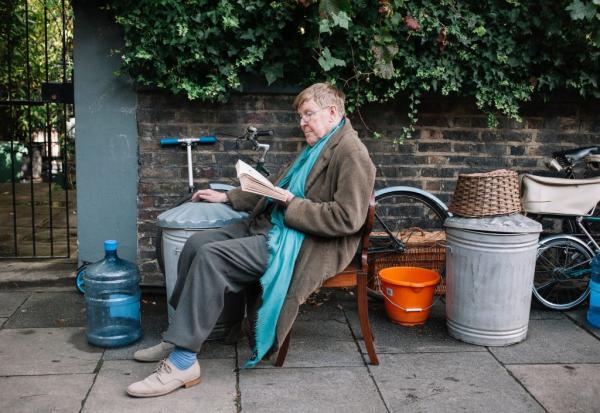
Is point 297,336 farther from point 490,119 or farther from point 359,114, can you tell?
point 490,119

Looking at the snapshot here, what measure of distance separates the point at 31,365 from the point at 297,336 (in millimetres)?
1573

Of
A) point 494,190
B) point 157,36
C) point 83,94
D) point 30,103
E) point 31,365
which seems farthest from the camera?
point 30,103

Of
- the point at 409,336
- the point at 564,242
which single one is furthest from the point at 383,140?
the point at 409,336

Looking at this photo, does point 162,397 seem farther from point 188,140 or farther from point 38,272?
point 38,272

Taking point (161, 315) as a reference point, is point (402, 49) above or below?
above

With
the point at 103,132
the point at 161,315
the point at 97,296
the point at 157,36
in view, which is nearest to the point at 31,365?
the point at 97,296

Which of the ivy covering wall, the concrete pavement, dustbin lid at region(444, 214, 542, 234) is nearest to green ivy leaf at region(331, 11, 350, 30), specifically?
the ivy covering wall

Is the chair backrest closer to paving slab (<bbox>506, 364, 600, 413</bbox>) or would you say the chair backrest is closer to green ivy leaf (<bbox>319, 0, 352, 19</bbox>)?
paving slab (<bbox>506, 364, 600, 413</bbox>)

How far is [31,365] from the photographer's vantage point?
3.69 metres

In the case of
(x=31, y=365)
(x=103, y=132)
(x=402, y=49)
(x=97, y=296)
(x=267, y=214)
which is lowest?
(x=31, y=365)

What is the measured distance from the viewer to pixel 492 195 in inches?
159

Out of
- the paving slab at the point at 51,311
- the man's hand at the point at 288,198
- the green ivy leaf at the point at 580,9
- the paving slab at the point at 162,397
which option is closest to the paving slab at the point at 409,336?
the paving slab at the point at 162,397

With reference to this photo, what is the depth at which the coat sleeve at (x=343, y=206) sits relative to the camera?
341 cm

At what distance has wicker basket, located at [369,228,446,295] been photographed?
486cm
